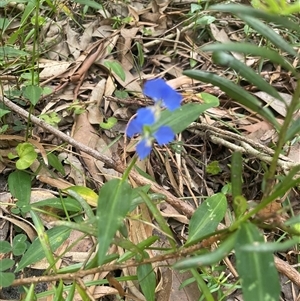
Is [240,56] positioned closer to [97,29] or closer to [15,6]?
[97,29]

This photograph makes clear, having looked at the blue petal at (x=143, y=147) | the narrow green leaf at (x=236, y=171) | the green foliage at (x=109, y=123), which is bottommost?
the green foliage at (x=109, y=123)

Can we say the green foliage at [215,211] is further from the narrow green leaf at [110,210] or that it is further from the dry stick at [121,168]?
the dry stick at [121,168]

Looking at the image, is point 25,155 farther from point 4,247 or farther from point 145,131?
point 145,131

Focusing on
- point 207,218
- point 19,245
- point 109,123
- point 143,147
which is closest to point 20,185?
point 19,245

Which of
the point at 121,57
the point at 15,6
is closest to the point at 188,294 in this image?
the point at 121,57

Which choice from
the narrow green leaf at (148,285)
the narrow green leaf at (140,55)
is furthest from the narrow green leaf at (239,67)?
the narrow green leaf at (140,55)

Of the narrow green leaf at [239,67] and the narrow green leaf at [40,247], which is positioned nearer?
the narrow green leaf at [239,67]

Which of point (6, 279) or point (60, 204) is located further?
point (60, 204)

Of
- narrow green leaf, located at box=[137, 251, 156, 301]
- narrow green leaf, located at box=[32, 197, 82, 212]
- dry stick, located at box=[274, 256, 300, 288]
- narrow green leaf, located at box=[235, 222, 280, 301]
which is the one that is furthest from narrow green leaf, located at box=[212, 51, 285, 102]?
narrow green leaf, located at box=[32, 197, 82, 212]
